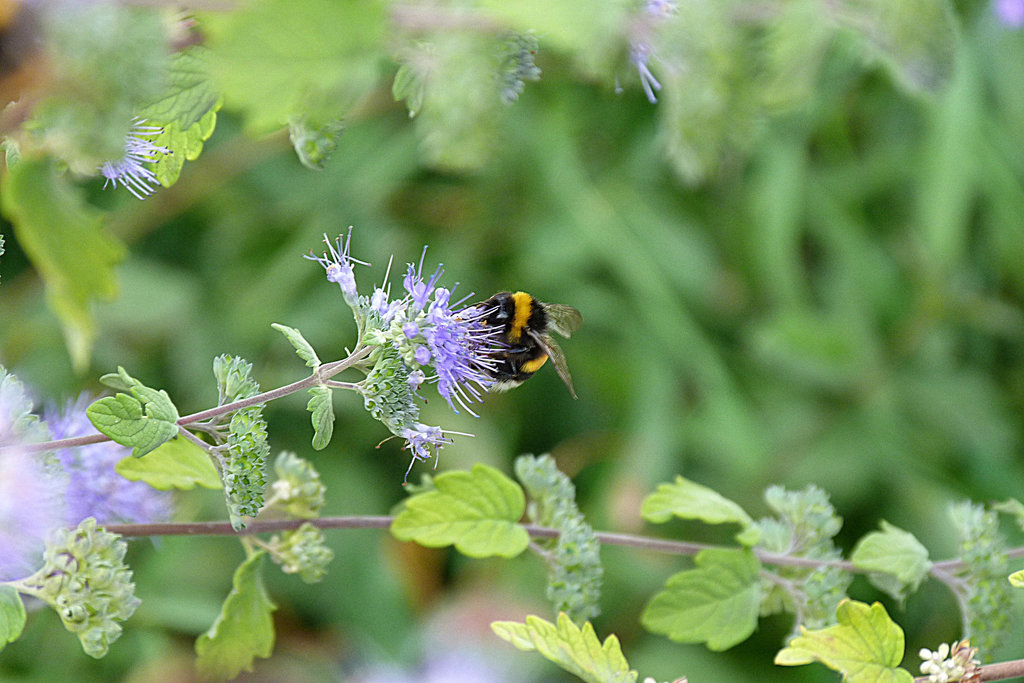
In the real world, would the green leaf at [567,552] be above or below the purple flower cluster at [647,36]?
below

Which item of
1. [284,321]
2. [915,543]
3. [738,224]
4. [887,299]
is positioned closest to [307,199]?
[284,321]

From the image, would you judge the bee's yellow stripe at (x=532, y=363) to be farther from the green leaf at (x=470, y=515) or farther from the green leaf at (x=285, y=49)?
the green leaf at (x=285, y=49)

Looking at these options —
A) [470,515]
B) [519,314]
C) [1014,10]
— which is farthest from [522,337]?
[1014,10]

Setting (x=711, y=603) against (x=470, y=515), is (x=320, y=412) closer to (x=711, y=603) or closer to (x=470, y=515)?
(x=470, y=515)

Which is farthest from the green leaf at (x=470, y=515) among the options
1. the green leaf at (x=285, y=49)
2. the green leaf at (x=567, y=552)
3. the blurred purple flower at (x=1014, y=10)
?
the blurred purple flower at (x=1014, y=10)

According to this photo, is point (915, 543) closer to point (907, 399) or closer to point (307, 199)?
point (907, 399)
